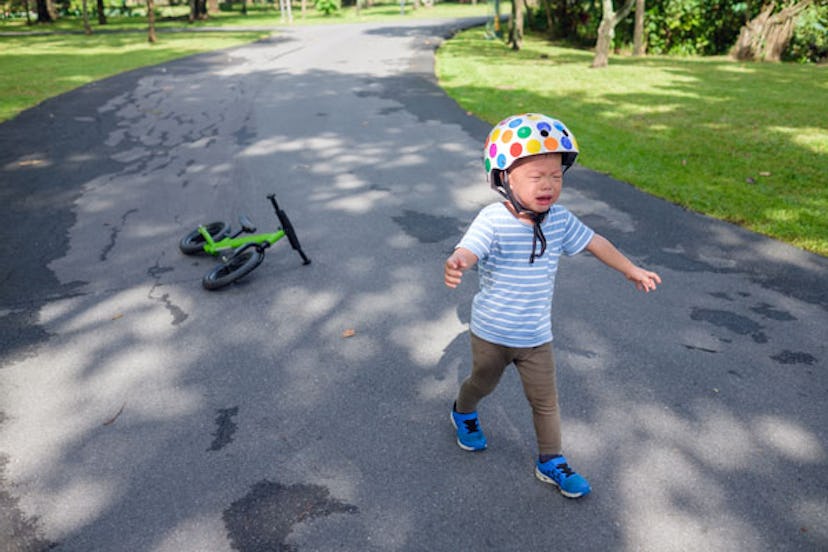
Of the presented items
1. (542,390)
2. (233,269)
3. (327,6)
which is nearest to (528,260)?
(542,390)

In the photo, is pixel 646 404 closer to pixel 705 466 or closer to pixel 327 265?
pixel 705 466

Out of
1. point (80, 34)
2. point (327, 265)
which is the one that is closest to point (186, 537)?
point (327, 265)

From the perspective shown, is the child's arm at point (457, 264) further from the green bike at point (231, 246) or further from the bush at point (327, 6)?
the bush at point (327, 6)

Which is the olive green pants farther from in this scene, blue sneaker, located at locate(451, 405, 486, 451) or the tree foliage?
the tree foliage

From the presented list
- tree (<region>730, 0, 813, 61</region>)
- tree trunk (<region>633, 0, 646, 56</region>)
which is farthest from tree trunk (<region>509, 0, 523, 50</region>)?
tree (<region>730, 0, 813, 61</region>)

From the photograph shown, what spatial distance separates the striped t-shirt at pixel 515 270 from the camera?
105 inches

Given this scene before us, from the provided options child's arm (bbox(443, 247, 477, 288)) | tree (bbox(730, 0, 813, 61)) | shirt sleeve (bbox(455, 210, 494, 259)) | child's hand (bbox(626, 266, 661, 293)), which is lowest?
child's hand (bbox(626, 266, 661, 293))

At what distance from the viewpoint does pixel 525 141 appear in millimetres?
2521

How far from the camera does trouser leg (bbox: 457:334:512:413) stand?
9.44ft

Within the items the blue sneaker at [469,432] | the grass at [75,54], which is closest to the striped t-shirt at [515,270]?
the blue sneaker at [469,432]

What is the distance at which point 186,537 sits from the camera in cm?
274

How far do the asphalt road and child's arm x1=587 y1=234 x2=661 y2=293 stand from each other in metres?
0.99

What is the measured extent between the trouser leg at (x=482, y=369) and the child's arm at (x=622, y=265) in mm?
628

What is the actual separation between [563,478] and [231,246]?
3.71 meters
